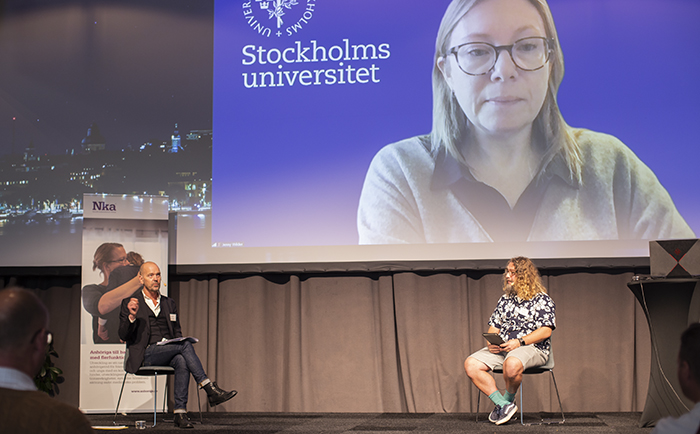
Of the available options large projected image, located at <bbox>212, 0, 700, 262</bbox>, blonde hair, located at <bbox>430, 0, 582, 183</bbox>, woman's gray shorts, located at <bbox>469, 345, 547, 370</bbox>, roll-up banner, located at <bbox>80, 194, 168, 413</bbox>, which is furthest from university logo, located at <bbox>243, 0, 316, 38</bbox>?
woman's gray shorts, located at <bbox>469, 345, 547, 370</bbox>

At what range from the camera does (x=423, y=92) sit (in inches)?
189

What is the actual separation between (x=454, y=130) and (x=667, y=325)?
6.75ft

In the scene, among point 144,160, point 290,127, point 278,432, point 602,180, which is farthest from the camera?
point 144,160

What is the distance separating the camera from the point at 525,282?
4.01m

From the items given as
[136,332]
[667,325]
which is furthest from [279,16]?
[667,325]

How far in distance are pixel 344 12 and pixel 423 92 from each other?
0.91m

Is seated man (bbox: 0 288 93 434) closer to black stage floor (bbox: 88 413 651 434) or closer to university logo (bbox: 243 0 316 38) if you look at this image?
black stage floor (bbox: 88 413 651 434)

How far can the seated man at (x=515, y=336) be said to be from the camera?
3.79 metres

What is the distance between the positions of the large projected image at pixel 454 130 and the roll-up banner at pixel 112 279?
0.55 m

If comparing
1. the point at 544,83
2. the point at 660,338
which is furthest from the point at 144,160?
the point at 660,338

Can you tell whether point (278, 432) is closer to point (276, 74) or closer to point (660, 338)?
point (660, 338)

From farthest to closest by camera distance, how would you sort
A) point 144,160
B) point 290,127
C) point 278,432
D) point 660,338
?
point 144,160 < point 290,127 < point 278,432 < point 660,338

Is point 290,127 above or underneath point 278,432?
above

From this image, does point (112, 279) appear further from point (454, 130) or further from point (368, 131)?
point (454, 130)
